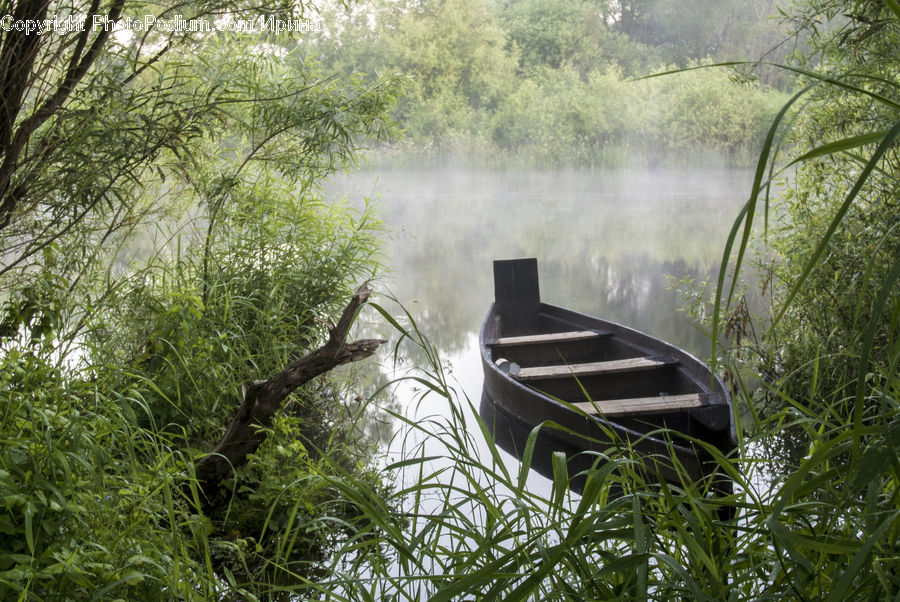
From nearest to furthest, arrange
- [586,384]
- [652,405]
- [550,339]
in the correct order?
1. [652,405]
2. [586,384]
3. [550,339]

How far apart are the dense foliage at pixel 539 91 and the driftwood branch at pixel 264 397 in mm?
10250

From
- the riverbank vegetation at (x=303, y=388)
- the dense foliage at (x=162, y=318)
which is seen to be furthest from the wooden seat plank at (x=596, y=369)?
the dense foliage at (x=162, y=318)

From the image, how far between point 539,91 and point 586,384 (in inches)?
414

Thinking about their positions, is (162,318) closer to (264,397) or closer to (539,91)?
(264,397)

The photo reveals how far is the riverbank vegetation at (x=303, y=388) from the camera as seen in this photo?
823 mm

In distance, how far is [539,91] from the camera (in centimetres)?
1295

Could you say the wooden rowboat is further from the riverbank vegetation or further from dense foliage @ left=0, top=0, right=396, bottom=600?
dense foliage @ left=0, top=0, right=396, bottom=600

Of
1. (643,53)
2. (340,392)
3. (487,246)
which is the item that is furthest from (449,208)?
(340,392)

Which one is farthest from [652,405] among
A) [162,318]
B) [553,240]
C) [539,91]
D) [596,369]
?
[539,91]

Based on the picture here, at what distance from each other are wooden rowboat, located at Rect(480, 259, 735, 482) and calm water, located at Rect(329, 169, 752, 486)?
1.01 feet

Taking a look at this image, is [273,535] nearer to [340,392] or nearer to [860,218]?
[340,392]

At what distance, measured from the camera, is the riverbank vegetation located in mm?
823

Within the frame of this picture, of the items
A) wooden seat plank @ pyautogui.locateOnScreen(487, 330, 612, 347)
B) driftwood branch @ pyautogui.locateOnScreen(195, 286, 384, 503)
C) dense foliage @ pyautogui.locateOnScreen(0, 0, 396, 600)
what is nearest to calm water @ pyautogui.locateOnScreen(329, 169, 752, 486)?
wooden seat plank @ pyautogui.locateOnScreen(487, 330, 612, 347)

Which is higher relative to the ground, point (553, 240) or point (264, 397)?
point (264, 397)
